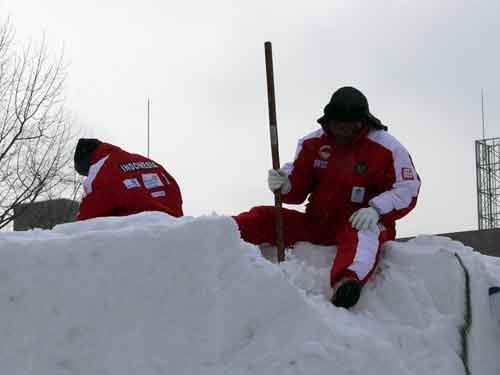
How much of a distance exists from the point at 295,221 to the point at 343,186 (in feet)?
1.06

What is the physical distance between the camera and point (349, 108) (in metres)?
3.83

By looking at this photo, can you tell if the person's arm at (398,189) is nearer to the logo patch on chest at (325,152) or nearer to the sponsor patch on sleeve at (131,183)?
the logo patch on chest at (325,152)

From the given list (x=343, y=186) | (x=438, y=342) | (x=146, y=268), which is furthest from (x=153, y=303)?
(x=343, y=186)

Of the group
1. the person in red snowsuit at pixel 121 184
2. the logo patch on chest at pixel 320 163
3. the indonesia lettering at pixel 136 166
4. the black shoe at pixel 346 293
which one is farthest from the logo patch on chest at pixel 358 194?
the indonesia lettering at pixel 136 166

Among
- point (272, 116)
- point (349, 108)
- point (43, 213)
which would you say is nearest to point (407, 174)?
point (349, 108)

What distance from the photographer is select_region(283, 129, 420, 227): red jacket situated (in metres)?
3.76

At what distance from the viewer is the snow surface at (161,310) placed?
2684 millimetres

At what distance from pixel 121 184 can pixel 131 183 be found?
6 centimetres

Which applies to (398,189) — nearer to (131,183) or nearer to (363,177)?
(363,177)

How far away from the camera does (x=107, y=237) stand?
9.17 ft

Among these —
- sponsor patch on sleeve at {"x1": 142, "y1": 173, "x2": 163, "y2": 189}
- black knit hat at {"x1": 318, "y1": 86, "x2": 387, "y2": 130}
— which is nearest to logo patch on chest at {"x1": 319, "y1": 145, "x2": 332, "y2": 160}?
black knit hat at {"x1": 318, "y1": 86, "x2": 387, "y2": 130}

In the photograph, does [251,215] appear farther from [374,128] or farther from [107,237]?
[107,237]

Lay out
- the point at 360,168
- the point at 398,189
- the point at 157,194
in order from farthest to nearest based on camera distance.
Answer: the point at 157,194
the point at 360,168
the point at 398,189

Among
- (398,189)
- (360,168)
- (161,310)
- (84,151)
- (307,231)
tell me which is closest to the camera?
(161,310)
